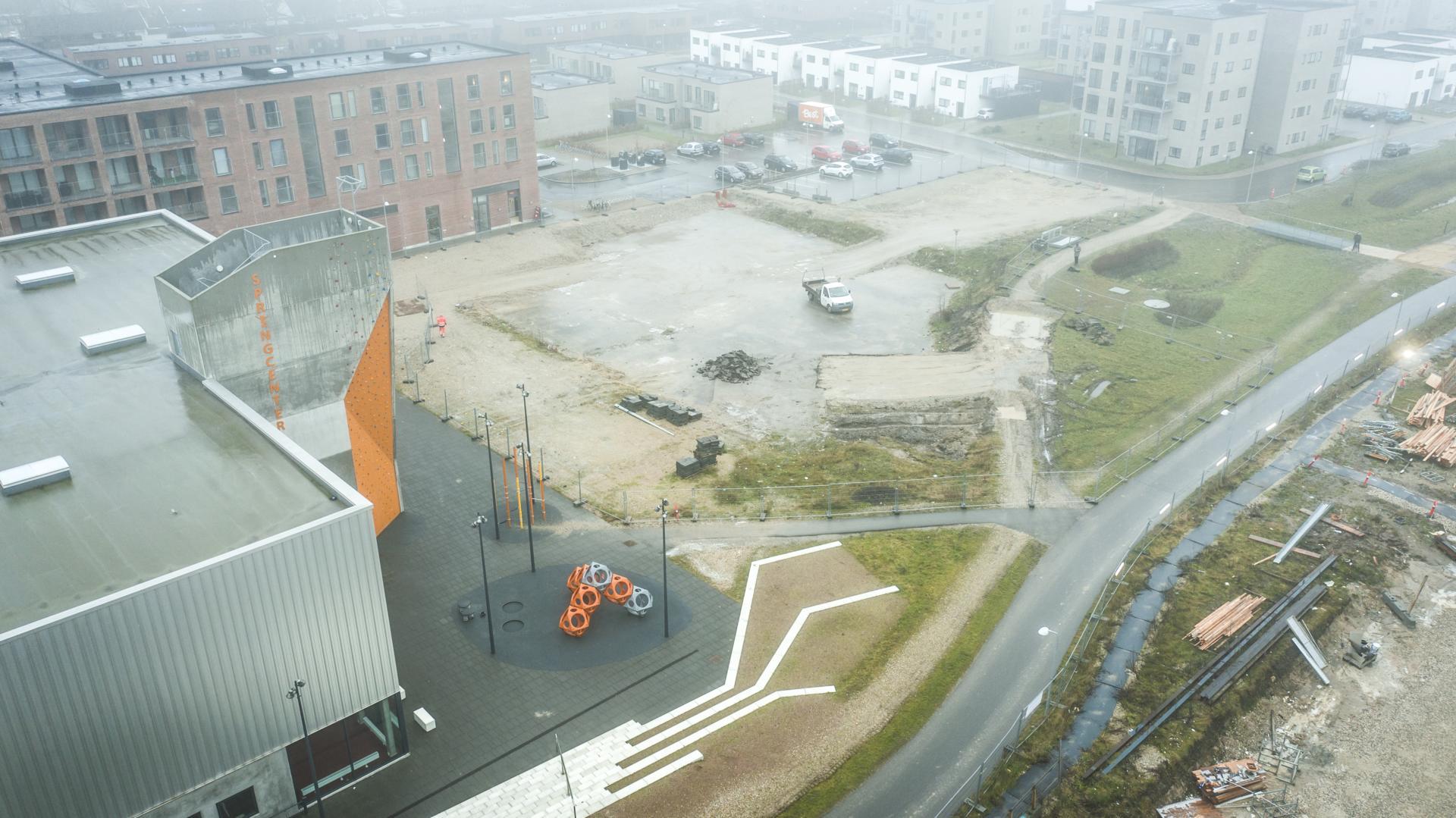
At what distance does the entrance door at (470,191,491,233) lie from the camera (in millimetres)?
75938

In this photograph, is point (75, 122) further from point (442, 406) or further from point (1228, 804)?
point (1228, 804)

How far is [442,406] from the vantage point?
5072cm

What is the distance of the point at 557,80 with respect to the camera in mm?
106688

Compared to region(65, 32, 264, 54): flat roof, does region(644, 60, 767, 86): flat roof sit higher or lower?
lower

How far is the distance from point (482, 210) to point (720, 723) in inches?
2135

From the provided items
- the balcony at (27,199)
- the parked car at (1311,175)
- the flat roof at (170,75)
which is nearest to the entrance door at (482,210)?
the flat roof at (170,75)

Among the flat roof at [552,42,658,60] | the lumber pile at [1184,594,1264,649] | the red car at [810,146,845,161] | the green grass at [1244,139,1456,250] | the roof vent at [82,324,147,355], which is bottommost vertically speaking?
the lumber pile at [1184,594,1264,649]

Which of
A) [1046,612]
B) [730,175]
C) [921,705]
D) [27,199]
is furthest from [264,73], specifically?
[921,705]

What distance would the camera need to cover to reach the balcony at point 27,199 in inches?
2162

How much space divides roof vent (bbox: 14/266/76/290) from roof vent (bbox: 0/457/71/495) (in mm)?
15284

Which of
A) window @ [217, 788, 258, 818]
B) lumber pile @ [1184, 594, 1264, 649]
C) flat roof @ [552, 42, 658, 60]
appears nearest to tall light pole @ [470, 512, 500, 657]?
window @ [217, 788, 258, 818]

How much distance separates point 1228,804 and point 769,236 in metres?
54.7

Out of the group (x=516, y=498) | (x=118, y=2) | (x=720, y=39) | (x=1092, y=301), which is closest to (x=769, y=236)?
(x=1092, y=301)

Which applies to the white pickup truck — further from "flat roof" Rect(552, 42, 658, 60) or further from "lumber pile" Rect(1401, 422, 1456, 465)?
"flat roof" Rect(552, 42, 658, 60)
